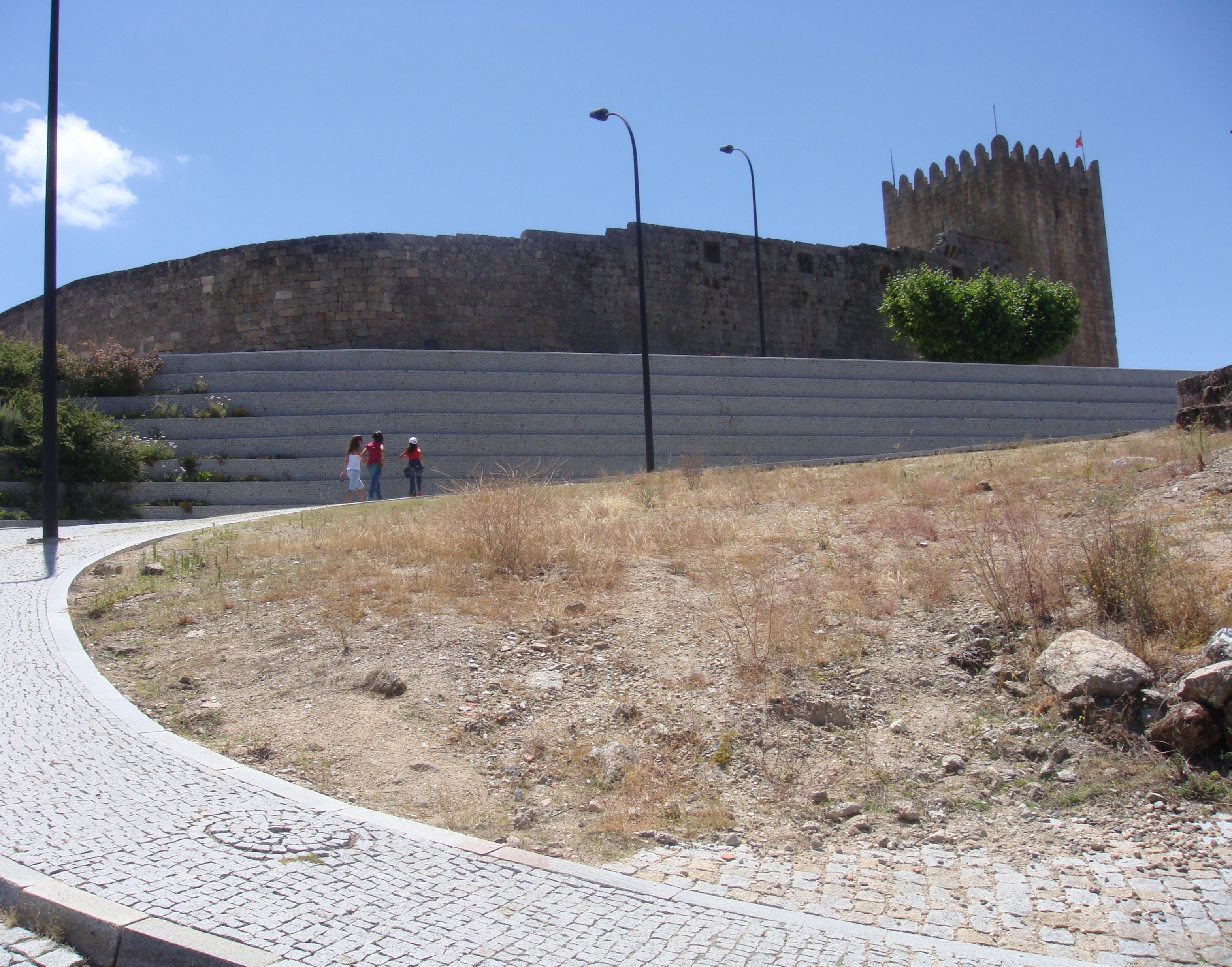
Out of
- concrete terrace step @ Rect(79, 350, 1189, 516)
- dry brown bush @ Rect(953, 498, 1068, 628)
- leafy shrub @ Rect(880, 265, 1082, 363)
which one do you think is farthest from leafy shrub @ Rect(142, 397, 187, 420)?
leafy shrub @ Rect(880, 265, 1082, 363)

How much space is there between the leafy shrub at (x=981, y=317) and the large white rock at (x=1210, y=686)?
23488mm

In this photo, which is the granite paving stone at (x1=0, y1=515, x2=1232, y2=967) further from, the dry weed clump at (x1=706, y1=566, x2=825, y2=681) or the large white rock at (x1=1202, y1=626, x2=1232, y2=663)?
the dry weed clump at (x1=706, y1=566, x2=825, y2=681)

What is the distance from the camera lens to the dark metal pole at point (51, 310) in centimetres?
1105

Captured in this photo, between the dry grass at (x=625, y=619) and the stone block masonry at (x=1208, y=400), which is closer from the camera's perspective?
the dry grass at (x=625, y=619)

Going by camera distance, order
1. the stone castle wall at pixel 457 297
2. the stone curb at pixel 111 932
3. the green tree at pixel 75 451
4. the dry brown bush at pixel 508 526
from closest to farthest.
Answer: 1. the stone curb at pixel 111 932
2. the dry brown bush at pixel 508 526
3. the green tree at pixel 75 451
4. the stone castle wall at pixel 457 297

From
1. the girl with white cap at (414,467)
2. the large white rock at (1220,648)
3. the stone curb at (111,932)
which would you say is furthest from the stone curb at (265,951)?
the girl with white cap at (414,467)

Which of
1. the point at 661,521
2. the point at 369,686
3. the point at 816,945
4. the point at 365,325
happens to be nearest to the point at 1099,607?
the point at 816,945

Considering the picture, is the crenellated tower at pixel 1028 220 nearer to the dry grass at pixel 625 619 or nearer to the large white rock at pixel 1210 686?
the dry grass at pixel 625 619

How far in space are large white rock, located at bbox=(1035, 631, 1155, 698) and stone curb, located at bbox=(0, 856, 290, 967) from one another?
3.67 metres

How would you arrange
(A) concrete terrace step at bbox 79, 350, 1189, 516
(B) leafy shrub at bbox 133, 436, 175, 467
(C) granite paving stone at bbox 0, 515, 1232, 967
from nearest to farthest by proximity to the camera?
(C) granite paving stone at bbox 0, 515, 1232, 967 < (B) leafy shrub at bbox 133, 436, 175, 467 < (A) concrete terrace step at bbox 79, 350, 1189, 516

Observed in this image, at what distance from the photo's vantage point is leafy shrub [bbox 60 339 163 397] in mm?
18125

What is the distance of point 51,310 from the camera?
1195 centimetres

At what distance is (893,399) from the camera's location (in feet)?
67.5

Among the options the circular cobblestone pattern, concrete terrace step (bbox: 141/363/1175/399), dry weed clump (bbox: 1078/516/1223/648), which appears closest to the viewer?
the circular cobblestone pattern
